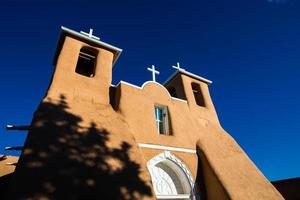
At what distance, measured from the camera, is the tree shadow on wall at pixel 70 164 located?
14.8ft

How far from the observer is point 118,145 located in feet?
21.3

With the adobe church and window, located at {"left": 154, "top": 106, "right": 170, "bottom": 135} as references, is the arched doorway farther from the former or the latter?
window, located at {"left": 154, "top": 106, "right": 170, "bottom": 135}

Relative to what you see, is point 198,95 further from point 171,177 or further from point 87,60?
point 87,60

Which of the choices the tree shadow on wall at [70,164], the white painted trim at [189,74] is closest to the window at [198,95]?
the white painted trim at [189,74]

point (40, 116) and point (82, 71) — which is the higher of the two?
point (82, 71)

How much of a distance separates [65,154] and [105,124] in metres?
1.88

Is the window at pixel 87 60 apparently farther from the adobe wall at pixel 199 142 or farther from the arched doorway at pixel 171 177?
the arched doorway at pixel 171 177

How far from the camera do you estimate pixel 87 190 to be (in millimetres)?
4867

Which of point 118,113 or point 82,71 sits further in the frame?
point 82,71

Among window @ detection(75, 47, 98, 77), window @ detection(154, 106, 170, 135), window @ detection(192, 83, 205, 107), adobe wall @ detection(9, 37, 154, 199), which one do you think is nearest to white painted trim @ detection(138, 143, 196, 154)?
adobe wall @ detection(9, 37, 154, 199)

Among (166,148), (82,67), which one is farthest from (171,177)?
(82,67)

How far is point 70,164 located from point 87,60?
6718 mm

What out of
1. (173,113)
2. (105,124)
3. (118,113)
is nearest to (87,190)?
(105,124)

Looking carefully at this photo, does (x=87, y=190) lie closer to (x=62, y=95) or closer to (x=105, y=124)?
(x=105, y=124)
